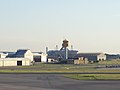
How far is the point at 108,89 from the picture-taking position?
3862cm

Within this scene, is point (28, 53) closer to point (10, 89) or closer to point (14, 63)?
point (14, 63)

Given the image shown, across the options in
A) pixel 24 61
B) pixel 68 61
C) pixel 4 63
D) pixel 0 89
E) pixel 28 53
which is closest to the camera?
pixel 0 89

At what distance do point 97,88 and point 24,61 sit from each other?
113 metres

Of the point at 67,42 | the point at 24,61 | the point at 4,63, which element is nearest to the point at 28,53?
the point at 67,42

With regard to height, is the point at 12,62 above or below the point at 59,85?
above

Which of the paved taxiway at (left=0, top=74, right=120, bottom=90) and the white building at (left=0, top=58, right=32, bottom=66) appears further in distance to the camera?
the white building at (left=0, top=58, right=32, bottom=66)

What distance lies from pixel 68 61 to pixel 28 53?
25832 millimetres

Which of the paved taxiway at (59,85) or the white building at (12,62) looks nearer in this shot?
the paved taxiway at (59,85)

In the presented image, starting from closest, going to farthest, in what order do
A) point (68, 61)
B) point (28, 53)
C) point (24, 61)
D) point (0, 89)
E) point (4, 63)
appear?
point (0, 89) < point (4, 63) < point (24, 61) < point (68, 61) < point (28, 53)

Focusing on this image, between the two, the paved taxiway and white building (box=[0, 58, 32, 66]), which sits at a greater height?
white building (box=[0, 58, 32, 66])

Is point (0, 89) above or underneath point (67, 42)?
underneath

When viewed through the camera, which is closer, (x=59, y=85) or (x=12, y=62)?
(x=59, y=85)

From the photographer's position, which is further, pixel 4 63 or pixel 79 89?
pixel 4 63

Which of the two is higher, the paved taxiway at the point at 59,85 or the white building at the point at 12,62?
the white building at the point at 12,62
